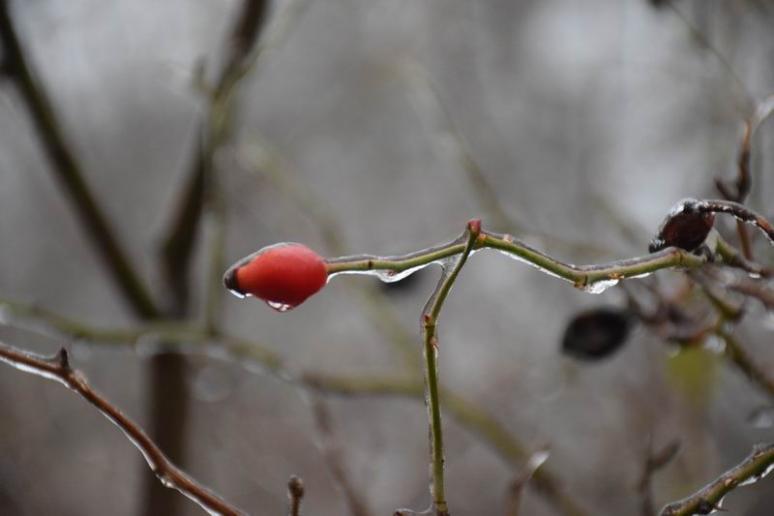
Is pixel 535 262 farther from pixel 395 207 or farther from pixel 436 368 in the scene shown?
pixel 395 207

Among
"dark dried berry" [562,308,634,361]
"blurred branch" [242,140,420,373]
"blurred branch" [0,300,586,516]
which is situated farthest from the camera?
"blurred branch" [242,140,420,373]

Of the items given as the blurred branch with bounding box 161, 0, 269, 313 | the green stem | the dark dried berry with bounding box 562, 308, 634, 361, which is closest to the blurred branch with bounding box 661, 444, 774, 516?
the green stem

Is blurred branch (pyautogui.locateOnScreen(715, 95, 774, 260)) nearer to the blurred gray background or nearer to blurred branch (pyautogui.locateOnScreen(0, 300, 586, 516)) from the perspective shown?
the blurred gray background

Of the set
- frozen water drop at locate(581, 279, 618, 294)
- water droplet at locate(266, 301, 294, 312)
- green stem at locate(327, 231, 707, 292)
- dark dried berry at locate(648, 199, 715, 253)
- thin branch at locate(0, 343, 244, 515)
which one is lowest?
thin branch at locate(0, 343, 244, 515)

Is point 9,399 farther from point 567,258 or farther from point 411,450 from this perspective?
point 567,258

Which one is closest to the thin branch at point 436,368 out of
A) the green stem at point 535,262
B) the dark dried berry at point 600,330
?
the green stem at point 535,262

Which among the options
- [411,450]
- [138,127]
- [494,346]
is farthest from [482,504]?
[138,127]

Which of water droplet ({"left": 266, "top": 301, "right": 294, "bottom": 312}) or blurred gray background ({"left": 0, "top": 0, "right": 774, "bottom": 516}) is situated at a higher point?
blurred gray background ({"left": 0, "top": 0, "right": 774, "bottom": 516})

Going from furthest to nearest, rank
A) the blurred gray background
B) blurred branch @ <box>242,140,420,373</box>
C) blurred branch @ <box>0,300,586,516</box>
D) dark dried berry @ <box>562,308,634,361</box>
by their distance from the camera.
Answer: the blurred gray background < blurred branch @ <box>242,140,420,373</box> < blurred branch @ <box>0,300,586,516</box> < dark dried berry @ <box>562,308,634,361</box>
